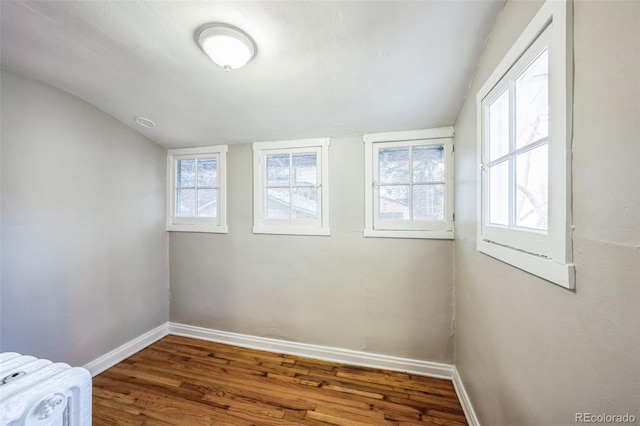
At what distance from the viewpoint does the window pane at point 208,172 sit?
8.13ft

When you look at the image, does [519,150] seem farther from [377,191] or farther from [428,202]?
[377,191]

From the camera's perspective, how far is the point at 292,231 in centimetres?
222

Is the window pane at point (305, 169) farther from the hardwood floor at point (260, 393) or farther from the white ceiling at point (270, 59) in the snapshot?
the hardwood floor at point (260, 393)

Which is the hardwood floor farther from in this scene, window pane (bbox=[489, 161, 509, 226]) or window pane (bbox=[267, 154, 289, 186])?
window pane (bbox=[267, 154, 289, 186])

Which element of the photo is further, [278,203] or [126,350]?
[278,203]

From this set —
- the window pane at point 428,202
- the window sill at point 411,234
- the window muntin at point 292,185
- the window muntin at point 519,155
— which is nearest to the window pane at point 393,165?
the window pane at point 428,202

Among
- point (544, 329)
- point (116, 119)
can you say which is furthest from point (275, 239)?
point (544, 329)

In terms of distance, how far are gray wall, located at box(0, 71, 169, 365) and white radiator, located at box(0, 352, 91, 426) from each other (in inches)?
40.3

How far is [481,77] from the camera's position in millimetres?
1297

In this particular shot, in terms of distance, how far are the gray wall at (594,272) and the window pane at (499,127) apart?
27 centimetres

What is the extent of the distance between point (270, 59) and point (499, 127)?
1.26 m

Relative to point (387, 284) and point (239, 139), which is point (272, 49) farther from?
point (387, 284)

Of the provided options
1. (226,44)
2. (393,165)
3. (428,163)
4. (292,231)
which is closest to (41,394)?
(226,44)

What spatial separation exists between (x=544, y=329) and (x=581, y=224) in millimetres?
387
